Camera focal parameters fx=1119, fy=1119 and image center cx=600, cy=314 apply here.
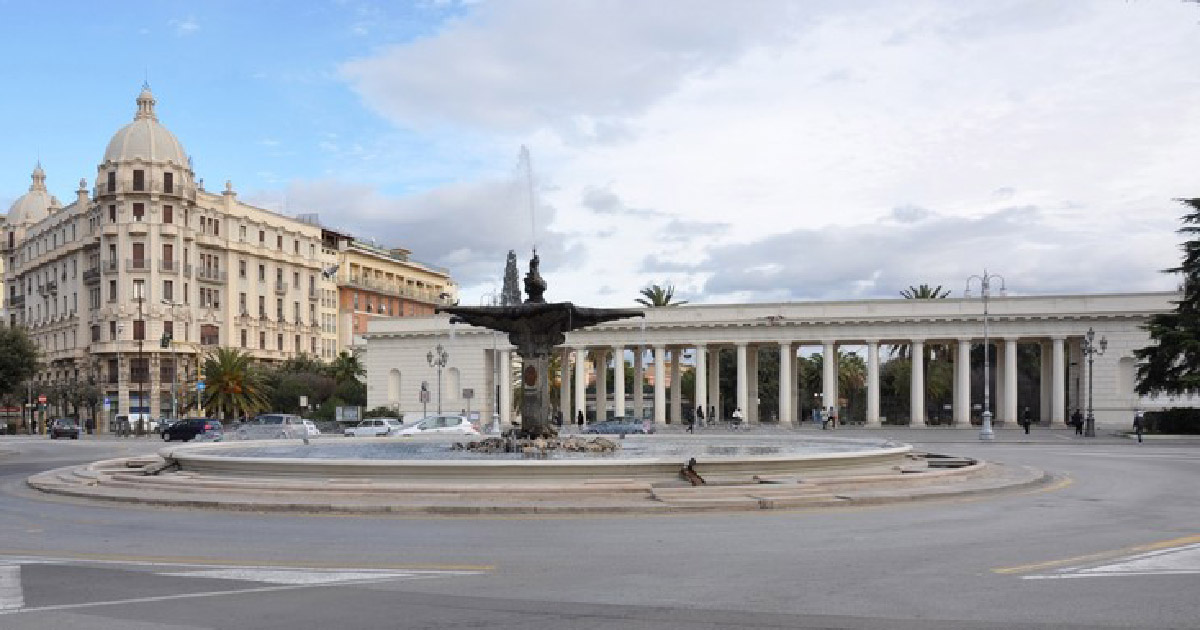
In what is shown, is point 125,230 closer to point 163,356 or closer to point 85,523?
point 163,356

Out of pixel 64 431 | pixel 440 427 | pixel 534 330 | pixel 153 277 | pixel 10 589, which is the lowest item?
pixel 64 431

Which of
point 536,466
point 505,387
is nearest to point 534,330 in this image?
point 536,466

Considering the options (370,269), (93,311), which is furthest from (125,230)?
(370,269)

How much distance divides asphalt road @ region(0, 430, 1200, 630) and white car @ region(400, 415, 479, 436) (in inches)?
1099

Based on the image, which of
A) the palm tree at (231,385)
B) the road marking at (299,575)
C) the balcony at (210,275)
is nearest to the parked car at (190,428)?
the palm tree at (231,385)

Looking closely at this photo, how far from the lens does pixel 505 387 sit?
8762cm

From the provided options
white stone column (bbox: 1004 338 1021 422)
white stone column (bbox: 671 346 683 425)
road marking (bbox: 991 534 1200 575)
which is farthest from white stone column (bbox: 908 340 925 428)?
road marking (bbox: 991 534 1200 575)

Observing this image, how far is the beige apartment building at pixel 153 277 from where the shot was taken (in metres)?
90.5

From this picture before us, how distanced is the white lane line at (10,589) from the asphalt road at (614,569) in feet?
0.16

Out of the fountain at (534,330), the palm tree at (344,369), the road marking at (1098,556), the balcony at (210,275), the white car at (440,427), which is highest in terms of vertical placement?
the balcony at (210,275)

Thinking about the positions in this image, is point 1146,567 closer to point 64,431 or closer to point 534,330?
point 534,330

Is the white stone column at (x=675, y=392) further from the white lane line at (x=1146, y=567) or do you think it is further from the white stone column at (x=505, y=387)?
→ the white lane line at (x=1146, y=567)

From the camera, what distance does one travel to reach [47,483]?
25328 mm

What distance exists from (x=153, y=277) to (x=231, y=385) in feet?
45.2
